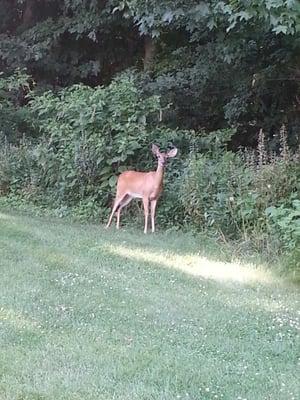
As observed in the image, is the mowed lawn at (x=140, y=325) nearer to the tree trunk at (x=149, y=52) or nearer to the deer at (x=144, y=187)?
the deer at (x=144, y=187)

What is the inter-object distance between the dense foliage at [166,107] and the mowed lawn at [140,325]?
112 cm

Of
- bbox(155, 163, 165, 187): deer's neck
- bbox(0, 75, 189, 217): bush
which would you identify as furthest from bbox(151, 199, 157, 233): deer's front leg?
bbox(0, 75, 189, 217): bush

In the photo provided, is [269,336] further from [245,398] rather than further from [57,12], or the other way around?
[57,12]

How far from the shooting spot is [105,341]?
4.07 meters

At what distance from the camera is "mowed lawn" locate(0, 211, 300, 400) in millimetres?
3441

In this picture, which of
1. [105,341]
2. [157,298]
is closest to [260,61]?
[157,298]

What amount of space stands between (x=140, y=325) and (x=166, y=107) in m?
8.18

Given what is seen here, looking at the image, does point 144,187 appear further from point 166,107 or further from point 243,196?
point 166,107

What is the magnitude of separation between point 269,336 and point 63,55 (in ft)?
44.3

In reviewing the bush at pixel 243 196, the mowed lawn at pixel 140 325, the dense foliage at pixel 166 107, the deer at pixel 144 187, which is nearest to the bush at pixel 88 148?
the dense foliage at pixel 166 107

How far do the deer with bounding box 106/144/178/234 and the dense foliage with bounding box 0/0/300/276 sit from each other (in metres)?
0.31

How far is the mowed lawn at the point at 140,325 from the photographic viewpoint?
3.44 m

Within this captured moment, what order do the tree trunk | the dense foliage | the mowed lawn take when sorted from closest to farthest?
the mowed lawn
the dense foliage
the tree trunk

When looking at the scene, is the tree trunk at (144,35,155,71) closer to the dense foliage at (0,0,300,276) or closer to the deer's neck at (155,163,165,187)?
the dense foliage at (0,0,300,276)
